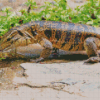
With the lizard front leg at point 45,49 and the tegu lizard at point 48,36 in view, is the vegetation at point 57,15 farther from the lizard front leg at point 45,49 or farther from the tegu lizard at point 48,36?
the lizard front leg at point 45,49

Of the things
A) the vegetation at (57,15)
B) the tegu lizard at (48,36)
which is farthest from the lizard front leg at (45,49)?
the vegetation at (57,15)

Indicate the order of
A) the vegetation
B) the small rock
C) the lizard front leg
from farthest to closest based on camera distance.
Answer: the vegetation, the lizard front leg, the small rock

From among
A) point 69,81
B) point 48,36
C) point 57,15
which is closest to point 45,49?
point 48,36

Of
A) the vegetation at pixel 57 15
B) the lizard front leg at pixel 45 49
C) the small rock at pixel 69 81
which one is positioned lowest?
the lizard front leg at pixel 45 49

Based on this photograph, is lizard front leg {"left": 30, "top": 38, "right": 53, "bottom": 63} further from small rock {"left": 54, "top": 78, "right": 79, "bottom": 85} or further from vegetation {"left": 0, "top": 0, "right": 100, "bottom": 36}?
small rock {"left": 54, "top": 78, "right": 79, "bottom": 85}

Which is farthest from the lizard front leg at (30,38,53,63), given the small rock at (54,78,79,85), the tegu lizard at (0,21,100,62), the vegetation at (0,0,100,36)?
the small rock at (54,78,79,85)

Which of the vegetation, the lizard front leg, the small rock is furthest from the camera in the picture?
the vegetation

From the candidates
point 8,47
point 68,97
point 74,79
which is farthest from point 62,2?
point 68,97

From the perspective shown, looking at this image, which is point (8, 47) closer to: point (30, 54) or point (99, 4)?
point (30, 54)
